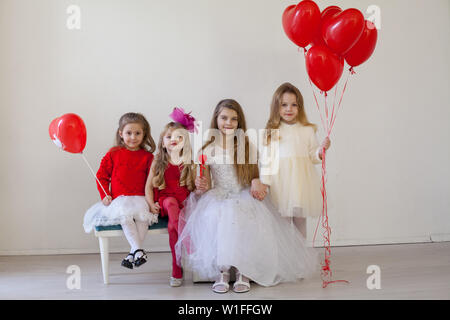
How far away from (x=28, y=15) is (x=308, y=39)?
2.10 meters

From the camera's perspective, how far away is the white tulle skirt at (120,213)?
2.11 meters

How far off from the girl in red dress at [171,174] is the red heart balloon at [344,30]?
95cm

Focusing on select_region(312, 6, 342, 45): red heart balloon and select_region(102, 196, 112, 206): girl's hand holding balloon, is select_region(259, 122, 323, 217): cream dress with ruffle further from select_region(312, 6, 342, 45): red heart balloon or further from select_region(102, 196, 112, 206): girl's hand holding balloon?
select_region(102, 196, 112, 206): girl's hand holding balloon

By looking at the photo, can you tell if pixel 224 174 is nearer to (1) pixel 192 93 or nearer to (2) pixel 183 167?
(2) pixel 183 167

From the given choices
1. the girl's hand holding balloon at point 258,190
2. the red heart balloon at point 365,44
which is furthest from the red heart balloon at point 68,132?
the red heart balloon at point 365,44

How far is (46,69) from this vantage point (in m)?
2.92

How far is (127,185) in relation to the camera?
7.64 feet

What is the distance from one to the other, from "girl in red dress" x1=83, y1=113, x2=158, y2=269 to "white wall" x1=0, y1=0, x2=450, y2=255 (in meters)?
0.55

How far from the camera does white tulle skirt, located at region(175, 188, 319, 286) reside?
1952 mm

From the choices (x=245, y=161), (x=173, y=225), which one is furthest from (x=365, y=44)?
(x=173, y=225)

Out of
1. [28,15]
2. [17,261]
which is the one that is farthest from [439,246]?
[28,15]

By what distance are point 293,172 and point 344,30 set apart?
80 centimetres

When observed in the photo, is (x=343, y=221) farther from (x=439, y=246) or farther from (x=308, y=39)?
(x=308, y=39)

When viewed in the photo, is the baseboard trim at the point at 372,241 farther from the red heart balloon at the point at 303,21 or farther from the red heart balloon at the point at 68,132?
the red heart balloon at the point at 68,132
